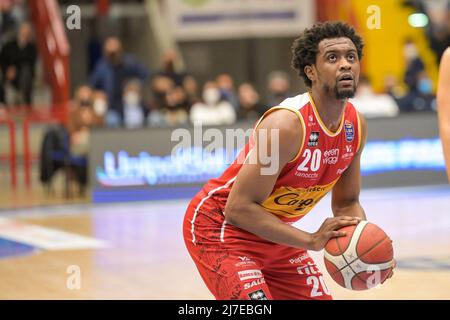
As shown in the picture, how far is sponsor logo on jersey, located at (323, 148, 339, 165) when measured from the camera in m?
4.76

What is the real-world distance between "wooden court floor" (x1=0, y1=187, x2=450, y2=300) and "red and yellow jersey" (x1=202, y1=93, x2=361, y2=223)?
2798 mm

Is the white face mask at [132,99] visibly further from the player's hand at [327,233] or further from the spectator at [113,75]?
the player's hand at [327,233]

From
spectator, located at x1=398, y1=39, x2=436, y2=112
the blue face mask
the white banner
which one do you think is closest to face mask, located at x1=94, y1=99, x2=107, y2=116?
the white banner

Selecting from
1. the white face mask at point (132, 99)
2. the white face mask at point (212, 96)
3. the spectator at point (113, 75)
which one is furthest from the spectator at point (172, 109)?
the spectator at point (113, 75)

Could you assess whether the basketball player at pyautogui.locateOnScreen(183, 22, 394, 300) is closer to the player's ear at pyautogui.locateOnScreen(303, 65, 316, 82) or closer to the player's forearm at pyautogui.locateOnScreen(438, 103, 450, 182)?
the player's ear at pyautogui.locateOnScreen(303, 65, 316, 82)

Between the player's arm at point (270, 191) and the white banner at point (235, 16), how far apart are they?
1424 cm

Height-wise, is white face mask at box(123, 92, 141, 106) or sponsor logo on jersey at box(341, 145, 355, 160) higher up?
sponsor logo on jersey at box(341, 145, 355, 160)

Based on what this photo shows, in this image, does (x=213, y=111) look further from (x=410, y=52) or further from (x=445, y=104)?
(x=445, y=104)

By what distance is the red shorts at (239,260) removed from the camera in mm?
4812

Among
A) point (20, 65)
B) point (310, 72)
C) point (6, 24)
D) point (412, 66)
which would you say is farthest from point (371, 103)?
point (310, 72)

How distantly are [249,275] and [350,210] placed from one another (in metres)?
0.68

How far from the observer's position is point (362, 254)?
4.61 meters
